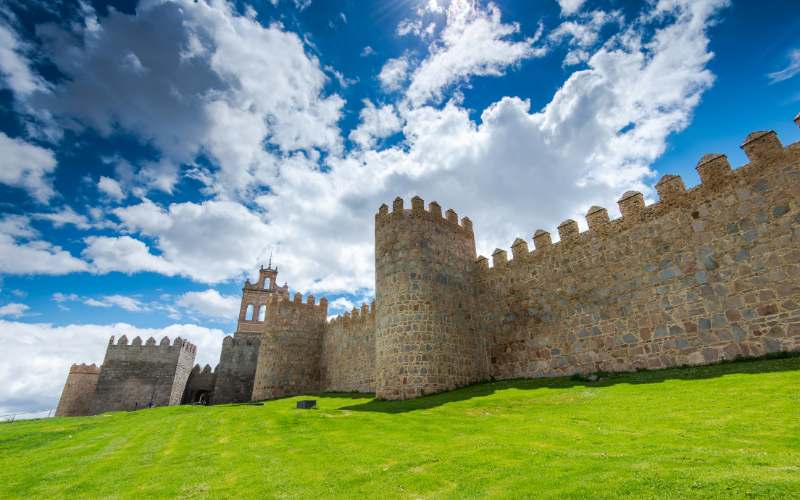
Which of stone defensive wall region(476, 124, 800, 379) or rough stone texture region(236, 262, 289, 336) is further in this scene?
rough stone texture region(236, 262, 289, 336)

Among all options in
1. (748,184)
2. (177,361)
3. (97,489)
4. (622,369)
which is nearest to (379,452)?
(97,489)

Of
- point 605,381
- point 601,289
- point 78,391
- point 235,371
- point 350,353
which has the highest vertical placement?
point 601,289

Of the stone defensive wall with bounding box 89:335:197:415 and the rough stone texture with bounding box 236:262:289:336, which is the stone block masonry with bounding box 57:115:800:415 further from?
the rough stone texture with bounding box 236:262:289:336

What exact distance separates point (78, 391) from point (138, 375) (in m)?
8.60

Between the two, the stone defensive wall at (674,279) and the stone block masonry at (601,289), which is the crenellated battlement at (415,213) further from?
the stone defensive wall at (674,279)

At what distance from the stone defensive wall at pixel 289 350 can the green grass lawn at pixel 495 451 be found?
1667 centimetres

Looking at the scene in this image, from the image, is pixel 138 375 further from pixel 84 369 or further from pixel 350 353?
pixel 350 353

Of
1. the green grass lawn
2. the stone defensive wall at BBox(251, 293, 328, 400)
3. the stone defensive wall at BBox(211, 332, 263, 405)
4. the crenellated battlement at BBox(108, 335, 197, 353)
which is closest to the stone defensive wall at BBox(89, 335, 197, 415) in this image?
the crenellated battlement at BBox(108, 335, 197, 353)

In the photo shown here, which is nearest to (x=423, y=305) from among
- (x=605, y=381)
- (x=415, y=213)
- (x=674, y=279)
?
(x=415, y=213)

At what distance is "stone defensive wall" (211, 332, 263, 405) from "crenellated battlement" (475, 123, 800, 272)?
96.6 feet

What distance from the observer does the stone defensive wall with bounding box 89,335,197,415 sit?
116 feet

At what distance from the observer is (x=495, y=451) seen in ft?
22.7

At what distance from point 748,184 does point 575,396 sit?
8891 mm

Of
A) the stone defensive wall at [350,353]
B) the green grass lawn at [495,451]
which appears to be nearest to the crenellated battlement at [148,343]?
the stone defensive wall at [350,353]
